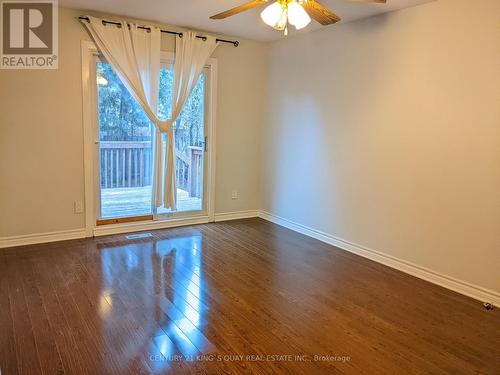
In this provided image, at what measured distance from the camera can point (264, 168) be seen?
5.48 m

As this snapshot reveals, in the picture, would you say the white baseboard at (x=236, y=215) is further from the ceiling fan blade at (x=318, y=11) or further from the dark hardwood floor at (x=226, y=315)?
the ceiling fan blade at (x=318, y=11)

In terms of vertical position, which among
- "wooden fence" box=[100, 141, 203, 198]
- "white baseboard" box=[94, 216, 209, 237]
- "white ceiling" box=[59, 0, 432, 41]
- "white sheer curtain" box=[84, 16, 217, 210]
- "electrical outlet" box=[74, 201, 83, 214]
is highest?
"white ceiling" box=[59, 0, 432, 41]

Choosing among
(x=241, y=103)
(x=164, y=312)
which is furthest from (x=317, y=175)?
(x=164, y=312)

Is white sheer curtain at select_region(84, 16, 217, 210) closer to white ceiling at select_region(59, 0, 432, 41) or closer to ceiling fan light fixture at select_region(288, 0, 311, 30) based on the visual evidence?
white ceiling at select_region(59, 0, 432, 41)

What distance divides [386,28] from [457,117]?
110 cm

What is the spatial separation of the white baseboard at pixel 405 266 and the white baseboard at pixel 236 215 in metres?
0.58

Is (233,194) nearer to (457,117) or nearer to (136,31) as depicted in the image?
(136,31)

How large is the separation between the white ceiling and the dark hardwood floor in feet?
7.68

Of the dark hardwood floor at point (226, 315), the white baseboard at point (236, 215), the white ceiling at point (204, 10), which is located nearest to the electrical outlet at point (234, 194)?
the white baseboard at point (236, 215)

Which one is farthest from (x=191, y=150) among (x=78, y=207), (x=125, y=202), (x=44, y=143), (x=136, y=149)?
(x=44, y=143)

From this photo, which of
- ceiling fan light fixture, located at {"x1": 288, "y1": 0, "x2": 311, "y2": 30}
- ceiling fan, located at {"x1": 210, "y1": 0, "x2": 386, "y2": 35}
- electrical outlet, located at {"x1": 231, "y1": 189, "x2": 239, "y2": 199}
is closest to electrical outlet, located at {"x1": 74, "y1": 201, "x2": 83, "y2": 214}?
electrical outlet, located at {"x1": 231, "y1": 189, "x2": 239, "y2": 199}

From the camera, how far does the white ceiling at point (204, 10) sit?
350cm

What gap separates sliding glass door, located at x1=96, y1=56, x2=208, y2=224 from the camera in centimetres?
441

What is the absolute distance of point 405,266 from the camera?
3693 mm
